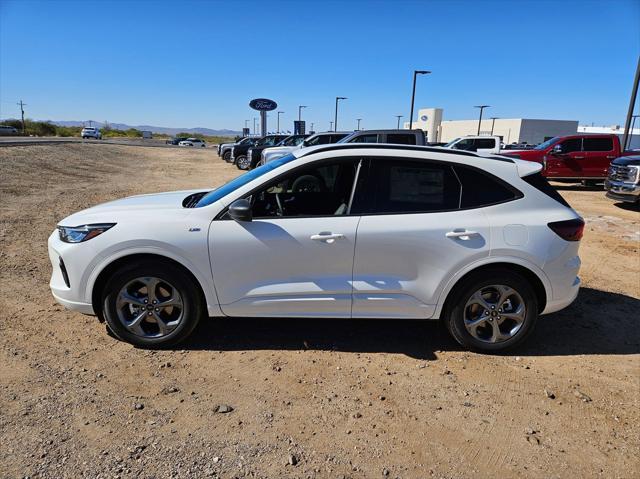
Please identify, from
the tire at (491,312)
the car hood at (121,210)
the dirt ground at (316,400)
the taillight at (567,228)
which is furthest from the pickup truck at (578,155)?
the car hood at (121,210)

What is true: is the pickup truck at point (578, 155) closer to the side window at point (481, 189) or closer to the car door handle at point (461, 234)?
the side window at point (481, 189)

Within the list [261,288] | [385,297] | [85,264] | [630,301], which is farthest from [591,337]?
[85,264]

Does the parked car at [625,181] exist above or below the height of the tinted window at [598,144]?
below

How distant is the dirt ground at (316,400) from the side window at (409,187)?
1237 millimetres

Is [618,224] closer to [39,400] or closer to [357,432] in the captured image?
[357,432]

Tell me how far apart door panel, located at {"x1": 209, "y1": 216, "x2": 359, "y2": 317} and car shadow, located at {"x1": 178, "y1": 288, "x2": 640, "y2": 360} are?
414 millimetres

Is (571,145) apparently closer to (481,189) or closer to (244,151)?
A: (481,189)

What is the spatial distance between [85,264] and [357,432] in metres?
2.45

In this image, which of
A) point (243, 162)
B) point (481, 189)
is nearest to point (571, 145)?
point (481, 189)

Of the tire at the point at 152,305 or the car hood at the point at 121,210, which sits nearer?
the tire at the point at 152,305

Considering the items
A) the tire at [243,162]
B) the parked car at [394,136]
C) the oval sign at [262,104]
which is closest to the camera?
the parked car at [394,136]

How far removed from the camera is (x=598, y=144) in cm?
1661

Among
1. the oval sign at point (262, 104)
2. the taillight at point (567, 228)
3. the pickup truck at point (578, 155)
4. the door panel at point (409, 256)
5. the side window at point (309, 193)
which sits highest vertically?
the oval sign at point (262, 104)

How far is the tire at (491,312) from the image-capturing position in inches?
144
